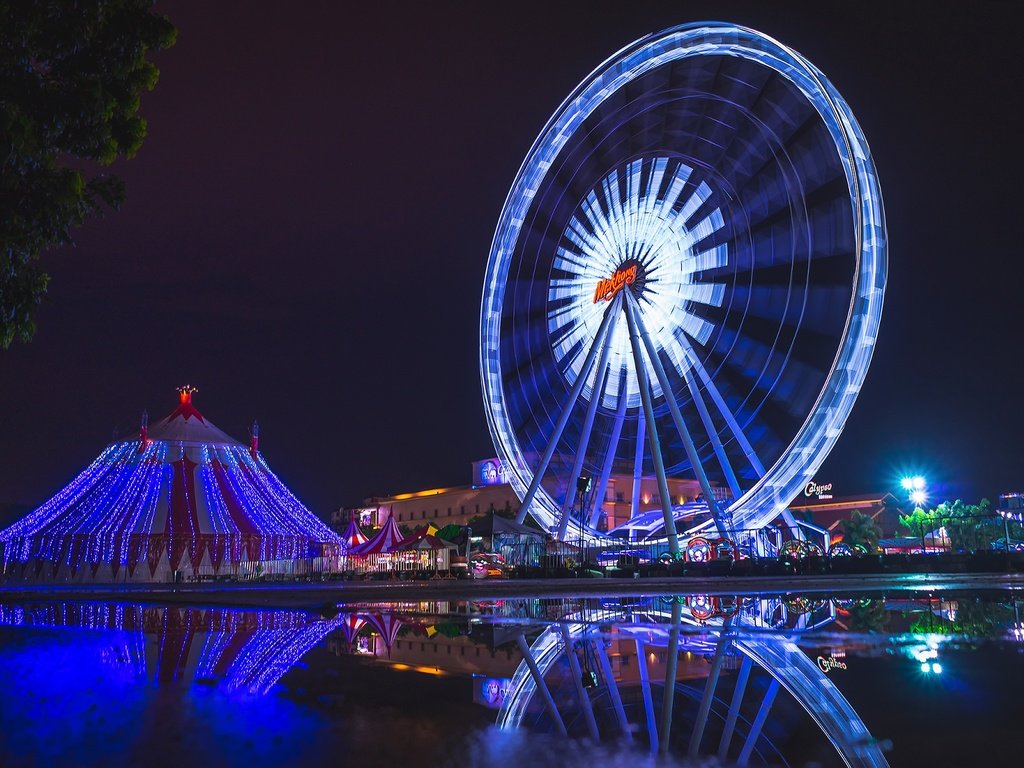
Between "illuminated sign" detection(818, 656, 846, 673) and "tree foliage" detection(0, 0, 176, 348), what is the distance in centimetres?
753

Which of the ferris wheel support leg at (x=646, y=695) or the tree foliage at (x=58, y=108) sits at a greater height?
the tree foliage at (x=58, y=108)

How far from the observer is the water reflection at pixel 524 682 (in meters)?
3.80

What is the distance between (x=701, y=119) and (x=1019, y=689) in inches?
960

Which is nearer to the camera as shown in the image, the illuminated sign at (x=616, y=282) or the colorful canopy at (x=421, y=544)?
the illuminated sign at (x=616, y=282)

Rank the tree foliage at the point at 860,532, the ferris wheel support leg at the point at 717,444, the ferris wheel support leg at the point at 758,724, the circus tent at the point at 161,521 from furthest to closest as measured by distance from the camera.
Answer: the tree foliage at the point at 860,532 < the circus tent at the point at 161,521 < the ferris wheel support leg at the point at 717,444 < the ferris wheel support leg at the point at 758,724

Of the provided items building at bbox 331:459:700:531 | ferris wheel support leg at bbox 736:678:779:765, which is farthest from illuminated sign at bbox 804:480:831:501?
ferris wheel support leg at bbox 736:678:779:765

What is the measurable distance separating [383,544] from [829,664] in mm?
32087

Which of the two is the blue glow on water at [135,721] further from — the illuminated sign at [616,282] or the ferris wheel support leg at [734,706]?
the illuminated sign at [616,282]

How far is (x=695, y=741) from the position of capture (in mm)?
3809

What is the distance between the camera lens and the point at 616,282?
94.9 ft

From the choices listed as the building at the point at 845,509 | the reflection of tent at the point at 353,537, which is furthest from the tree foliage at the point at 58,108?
the building at the point at 845,509

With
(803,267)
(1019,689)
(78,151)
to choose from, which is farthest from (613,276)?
(1019,689)

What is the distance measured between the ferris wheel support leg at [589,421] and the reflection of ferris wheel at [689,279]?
7cm

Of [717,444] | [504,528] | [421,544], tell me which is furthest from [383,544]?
[717,444]
